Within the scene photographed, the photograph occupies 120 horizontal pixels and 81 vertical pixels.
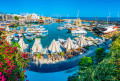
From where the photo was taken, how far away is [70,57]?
36.7 ft

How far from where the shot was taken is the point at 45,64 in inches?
377

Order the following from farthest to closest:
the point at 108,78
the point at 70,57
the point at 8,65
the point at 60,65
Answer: the point at 70,57 < the point at 60,65 < the point at 8,65 < the point at 108,78

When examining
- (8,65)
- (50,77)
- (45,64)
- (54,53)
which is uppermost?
(8,65)

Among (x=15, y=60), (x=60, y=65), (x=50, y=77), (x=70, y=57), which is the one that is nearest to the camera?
(x=15, y=60)

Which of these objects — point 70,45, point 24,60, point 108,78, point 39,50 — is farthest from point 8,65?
point 70,45

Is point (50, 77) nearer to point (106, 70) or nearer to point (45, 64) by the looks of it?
point (45, 64)

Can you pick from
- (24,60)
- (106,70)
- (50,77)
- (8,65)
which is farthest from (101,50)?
(8,65)

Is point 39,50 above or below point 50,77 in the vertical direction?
above

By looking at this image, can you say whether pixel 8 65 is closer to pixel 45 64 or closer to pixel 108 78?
pixel 108 78

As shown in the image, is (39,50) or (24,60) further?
(39,50)

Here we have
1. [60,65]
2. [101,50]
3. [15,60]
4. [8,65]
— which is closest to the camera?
[8,65]

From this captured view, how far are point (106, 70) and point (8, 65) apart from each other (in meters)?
3.67

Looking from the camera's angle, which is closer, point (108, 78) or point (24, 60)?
point (108, 78)

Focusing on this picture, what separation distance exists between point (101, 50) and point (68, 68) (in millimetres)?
3524
